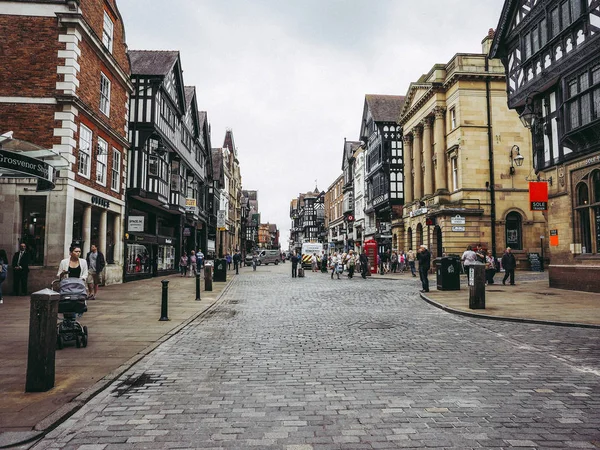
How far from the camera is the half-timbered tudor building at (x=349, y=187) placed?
64375 millimetres

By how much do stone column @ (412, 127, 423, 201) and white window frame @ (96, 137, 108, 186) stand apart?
2523 centimetres

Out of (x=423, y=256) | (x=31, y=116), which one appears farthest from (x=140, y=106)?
(x=423, y=256)

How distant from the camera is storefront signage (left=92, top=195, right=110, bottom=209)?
18891 mm

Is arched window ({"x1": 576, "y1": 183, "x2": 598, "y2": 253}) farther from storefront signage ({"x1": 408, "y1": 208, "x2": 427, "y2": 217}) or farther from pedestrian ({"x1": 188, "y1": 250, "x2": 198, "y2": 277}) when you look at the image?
pedestrian ({"x1": 188, "y1": 250, "x2": 198, "y2": 277})

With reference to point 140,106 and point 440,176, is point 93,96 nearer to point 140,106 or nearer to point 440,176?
point 140,106

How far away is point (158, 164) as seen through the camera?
25.8 metres

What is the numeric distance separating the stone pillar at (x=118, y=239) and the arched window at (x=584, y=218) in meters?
19.8

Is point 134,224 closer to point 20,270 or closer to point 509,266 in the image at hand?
point 20,270

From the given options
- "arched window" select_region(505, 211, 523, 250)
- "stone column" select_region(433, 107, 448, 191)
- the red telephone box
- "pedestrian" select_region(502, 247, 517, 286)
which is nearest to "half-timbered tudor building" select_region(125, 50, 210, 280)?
the red telephone box

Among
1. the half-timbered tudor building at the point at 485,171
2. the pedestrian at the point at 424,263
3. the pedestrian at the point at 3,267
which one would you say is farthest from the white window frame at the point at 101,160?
the half-timbered tudor building at the point at 485,171

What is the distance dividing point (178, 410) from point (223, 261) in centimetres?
1953

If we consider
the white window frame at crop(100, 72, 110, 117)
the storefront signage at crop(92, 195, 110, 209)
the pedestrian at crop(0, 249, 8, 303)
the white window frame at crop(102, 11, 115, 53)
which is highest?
the white window frame at crop(102, 11, 115, 53)

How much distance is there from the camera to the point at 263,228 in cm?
17438

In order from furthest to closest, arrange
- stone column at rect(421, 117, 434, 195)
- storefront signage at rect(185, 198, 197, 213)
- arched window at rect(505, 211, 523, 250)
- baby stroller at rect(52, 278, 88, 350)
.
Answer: stone column at rect(421, 117, 434, 195)
storefront signage at rect(185, 198, 197, 213)
arched window at rect(505, 211, 523, 250)
baby stroller at rect(52, 278, 88, 350)
